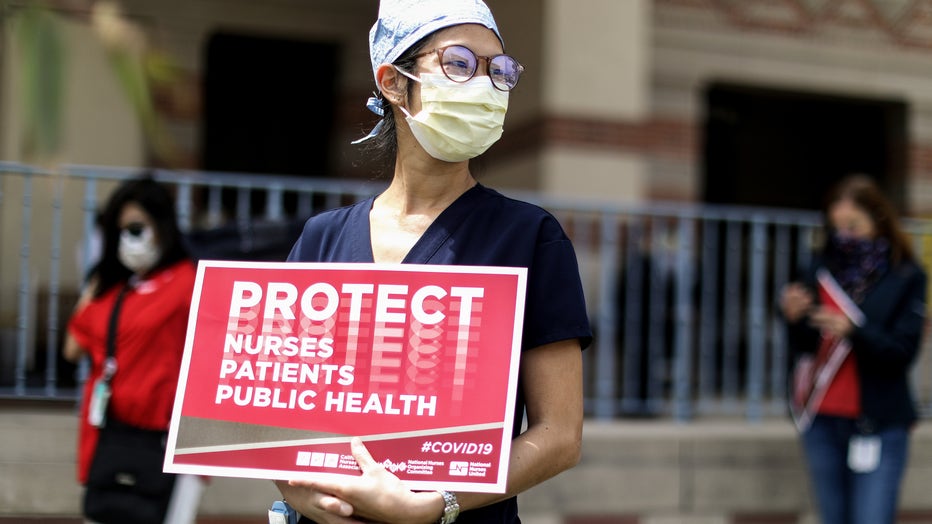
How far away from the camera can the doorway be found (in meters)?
10.3

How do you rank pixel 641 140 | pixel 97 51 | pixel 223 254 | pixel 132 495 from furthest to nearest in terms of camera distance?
1. pixel 641 140
2. pixel 97 51
3. pixel 223 254
4. pixel 132 495

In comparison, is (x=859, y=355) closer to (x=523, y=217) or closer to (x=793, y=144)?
(x=523, y=217)

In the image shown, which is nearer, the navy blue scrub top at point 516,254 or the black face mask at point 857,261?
the navy blue scrub top at point 516,254

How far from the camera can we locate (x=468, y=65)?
6.65 feet

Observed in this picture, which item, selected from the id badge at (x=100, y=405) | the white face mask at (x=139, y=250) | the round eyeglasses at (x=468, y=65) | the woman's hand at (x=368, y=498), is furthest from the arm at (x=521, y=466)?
the white face mask at (x=139, y=250)

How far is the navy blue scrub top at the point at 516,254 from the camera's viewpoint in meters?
1.94

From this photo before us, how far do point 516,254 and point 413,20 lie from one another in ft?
1.55

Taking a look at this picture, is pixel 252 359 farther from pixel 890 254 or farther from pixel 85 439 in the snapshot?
pixel 890 254

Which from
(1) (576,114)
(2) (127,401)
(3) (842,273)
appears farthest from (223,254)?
(1) (576,114)

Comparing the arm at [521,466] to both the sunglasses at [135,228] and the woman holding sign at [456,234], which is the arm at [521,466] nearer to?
the woman holding sign at [456,234]

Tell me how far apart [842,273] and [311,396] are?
146 inches

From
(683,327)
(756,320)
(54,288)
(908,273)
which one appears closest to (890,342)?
(908,273)

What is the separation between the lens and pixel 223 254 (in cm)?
477

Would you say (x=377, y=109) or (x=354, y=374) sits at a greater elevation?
(x=377, y=109)
